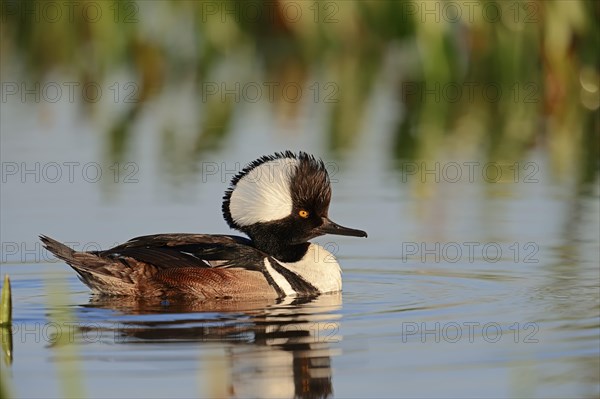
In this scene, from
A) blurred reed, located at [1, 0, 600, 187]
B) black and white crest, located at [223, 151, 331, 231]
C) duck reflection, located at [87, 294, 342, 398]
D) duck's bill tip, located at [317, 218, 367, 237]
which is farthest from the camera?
blurred reed, located at [1, 0, 600, 187]

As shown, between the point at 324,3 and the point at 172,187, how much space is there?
32.1ft

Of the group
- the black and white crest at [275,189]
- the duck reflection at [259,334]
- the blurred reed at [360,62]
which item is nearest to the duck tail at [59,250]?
the duck reflection at [259,334]

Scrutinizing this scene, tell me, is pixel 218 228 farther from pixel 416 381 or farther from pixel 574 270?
pixel 416 381

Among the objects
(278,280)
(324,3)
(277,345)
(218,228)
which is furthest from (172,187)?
(324,3)

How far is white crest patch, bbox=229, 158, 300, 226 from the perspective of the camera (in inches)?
425

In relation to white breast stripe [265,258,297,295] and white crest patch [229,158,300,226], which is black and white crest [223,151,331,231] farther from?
white breast stripe [265,258,297,295]

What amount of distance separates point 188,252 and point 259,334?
64.7 inches

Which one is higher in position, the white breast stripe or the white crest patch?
the white crest patch

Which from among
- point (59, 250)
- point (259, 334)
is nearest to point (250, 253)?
point (59, 250)

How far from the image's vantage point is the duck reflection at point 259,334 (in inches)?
307

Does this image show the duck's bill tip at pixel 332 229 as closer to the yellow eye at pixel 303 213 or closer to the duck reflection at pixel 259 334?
the yellow eye at pixel 303 213

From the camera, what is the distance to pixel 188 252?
10.6 m

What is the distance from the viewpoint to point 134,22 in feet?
77.5

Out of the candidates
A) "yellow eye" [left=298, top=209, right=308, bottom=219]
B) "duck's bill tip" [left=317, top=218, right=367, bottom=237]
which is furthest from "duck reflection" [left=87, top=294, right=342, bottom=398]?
"yellow eye" [left=298, top=209, right=308, bottom=219]
